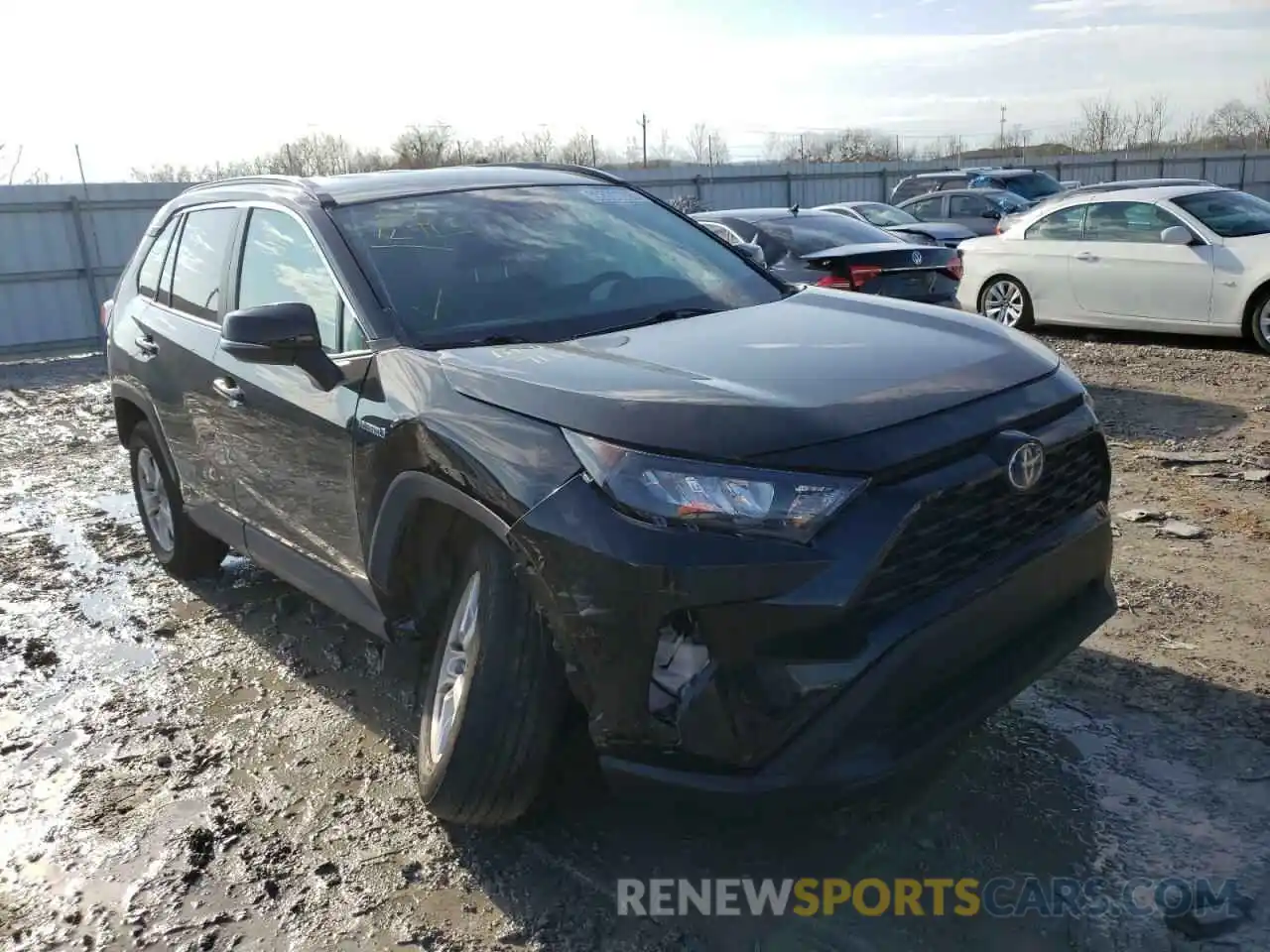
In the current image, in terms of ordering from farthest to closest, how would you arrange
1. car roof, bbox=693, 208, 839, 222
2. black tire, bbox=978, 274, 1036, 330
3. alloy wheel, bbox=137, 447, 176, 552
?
black tire, bbox=978, 274, 1036, 330, car roof, bbox=693, 208, 839, 222, alloy wheel, bbox=137, 447, 176, 552

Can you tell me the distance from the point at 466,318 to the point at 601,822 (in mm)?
1554

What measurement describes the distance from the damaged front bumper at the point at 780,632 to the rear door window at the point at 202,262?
8.15ft

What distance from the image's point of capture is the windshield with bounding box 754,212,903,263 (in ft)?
29.1

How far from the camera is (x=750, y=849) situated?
295 cm

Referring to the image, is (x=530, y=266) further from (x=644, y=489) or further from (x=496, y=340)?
(x=644, y=489)

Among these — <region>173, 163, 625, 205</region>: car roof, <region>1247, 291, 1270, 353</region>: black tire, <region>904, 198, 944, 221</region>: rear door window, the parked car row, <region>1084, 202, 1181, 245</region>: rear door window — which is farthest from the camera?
<region>904, 198, 944, 221</region>: rear door window

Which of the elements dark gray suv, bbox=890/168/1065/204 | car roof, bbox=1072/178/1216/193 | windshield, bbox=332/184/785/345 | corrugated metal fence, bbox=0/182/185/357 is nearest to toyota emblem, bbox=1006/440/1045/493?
windshield, bbox=332/184/785/345

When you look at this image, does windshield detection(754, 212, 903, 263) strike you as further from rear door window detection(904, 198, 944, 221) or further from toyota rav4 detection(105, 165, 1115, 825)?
rear door window detection(904, 198, 944, 221)

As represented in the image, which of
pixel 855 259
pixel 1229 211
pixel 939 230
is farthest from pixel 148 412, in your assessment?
pixel 939 230

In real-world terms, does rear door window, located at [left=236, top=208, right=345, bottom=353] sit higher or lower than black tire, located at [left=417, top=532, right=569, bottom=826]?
higher

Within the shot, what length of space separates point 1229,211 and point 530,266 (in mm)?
8621

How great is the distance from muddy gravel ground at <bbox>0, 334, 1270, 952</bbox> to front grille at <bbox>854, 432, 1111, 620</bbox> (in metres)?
0.55

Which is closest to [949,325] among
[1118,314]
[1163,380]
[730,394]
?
[730,394]

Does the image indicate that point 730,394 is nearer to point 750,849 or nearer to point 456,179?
point 750,849
